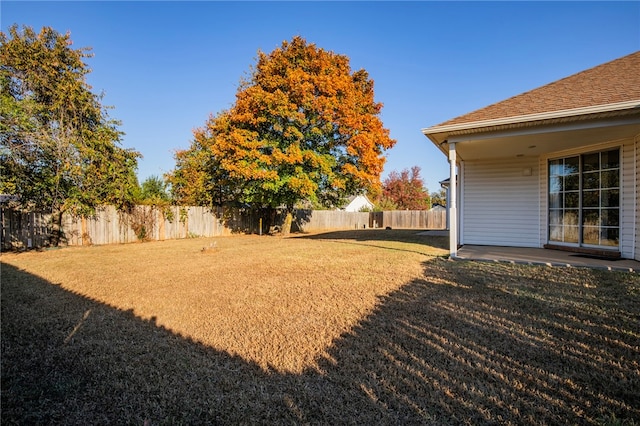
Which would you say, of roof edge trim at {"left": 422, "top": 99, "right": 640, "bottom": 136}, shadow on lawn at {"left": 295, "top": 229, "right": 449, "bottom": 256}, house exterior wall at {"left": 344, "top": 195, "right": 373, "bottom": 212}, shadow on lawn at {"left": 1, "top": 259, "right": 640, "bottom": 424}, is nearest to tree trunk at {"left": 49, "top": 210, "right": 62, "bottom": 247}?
shadow on lawn at {"left": 1, "top": 259, "right": 640, "bottom": 424}

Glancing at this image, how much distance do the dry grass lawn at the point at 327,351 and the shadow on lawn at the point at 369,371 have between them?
0.01 m

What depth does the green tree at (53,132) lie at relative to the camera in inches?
371

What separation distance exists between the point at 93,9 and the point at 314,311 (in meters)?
10.1

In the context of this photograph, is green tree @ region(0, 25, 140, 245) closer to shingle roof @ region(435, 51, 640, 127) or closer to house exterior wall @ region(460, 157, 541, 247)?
shingle roof @ region(435, 51, 640, 127)

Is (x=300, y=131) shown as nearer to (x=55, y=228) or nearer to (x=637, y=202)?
(x=55, y=228)

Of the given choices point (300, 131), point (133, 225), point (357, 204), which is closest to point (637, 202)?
point (300, 131)

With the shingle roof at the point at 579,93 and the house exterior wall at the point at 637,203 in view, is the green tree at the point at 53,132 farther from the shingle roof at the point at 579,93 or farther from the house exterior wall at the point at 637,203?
the house exterior wall at the point at 637,203

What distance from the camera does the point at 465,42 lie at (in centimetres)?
1103

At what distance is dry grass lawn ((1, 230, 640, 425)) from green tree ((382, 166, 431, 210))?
30780 millimetres

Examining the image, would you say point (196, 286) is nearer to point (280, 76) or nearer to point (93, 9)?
point (93, 9)

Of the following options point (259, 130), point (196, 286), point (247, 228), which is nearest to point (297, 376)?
point (196, 286)

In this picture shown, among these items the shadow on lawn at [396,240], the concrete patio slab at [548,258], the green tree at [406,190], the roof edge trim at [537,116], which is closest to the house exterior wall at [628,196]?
the concrete patio slab at [548,258]

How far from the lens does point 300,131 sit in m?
14.9

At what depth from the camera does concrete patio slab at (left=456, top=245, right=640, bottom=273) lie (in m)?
6.07
